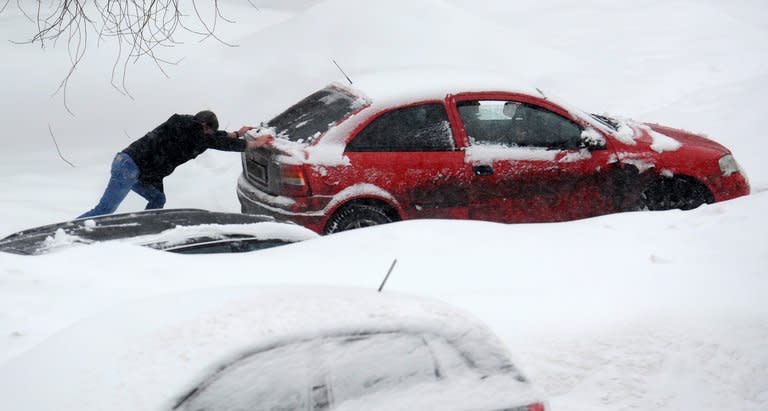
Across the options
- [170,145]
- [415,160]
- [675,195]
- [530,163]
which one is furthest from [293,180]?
[675,195]

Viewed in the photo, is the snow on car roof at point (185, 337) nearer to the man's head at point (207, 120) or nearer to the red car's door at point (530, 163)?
the red car's door at point (530, 163)

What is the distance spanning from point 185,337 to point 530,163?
4485 millimetres

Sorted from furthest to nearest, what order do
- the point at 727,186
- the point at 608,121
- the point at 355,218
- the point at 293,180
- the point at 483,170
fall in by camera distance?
the point at 608,121, the point at 727,186, the point at 483,170, the point at 355,218, the point at 293,180

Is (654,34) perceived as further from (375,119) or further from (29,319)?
(29,319)

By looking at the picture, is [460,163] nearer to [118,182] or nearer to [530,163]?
[530,163]

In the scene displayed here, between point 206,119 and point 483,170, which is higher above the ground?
point 206,119

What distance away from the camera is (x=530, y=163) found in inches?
269

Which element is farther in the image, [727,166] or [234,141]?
[727,166]

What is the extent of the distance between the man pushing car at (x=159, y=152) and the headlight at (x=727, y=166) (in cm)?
396

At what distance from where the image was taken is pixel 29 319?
3916mm

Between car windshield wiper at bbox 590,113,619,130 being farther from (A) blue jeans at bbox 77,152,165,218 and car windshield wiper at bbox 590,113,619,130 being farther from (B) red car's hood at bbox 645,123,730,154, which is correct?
(A) blue jeans at bbox 77,152,165,218

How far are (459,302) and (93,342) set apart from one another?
2176 millimetres

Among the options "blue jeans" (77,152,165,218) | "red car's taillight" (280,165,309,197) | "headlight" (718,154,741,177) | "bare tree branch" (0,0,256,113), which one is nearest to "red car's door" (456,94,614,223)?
"headlight" (718,154,741,177)

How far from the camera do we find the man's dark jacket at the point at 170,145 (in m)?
6.97
